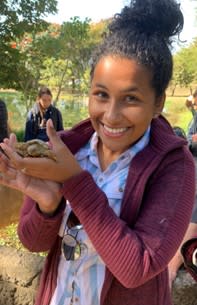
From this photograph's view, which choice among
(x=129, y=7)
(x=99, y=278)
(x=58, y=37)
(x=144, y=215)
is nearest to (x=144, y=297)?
(x=99, y=278)

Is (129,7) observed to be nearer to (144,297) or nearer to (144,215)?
(144,215)

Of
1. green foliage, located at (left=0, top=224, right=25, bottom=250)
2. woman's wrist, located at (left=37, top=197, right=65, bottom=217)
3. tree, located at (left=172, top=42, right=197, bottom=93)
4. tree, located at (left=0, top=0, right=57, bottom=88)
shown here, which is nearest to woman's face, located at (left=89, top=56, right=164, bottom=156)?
woman's wrist, located at (left=37, top=197, right=65, bottom=217)

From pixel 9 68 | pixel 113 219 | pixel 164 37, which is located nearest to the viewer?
pixel 113 219

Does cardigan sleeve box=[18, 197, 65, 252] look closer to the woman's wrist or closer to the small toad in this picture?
the woman's wrist

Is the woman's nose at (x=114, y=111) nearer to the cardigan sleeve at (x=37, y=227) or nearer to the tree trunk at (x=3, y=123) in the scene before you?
the cardigan sleeve at (x=37, y=227)

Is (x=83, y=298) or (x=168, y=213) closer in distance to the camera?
(x=168, y=213)

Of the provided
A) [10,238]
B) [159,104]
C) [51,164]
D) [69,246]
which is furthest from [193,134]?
[51,164]

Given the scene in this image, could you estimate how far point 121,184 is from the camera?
118 centimetres

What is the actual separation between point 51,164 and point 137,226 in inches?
10.2

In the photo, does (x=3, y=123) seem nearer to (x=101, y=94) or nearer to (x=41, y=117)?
(x=41, y=117)

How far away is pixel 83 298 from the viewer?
1211mm

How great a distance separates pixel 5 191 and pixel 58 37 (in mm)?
9751

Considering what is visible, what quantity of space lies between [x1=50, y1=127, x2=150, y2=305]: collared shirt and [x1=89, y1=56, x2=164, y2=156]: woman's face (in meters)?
0.06

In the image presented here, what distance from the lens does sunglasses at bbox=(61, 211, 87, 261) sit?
119cm
